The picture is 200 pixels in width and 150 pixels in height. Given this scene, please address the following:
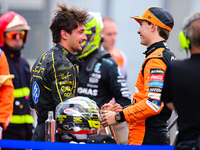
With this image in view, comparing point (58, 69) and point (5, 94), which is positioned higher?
point (58, 69)

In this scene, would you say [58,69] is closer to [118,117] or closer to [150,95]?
[118,117]

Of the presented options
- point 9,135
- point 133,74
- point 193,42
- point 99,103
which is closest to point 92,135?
point 193,42

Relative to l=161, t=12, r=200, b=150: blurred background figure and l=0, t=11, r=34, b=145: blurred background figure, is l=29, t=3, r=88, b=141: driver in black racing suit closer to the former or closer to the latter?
l=161, t=12, r=200, b=150: blurred background figure

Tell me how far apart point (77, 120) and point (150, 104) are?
2.39ft

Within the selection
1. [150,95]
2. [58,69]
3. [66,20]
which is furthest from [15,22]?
[150,95]

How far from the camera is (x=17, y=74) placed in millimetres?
6531

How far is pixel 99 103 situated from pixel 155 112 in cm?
133

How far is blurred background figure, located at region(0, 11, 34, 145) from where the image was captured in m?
6.42

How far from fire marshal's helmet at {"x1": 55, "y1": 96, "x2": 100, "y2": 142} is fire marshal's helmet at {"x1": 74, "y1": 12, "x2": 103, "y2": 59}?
186 centimetres

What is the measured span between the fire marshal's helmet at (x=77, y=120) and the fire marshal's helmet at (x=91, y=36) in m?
1.86

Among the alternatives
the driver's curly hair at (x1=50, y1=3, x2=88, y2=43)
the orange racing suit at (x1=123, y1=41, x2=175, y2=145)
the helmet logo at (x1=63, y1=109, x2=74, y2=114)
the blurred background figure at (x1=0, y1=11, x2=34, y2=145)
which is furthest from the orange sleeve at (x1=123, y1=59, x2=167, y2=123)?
the blurred background figure at (x1=0, y1=11, x2=34, y2=145)

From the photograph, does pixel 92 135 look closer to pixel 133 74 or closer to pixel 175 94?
pixel 175 94

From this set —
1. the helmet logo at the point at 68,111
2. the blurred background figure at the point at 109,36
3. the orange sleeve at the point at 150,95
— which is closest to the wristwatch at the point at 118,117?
the orange sleeve at the point at 150,95

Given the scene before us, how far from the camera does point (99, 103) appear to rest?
17.7ft
